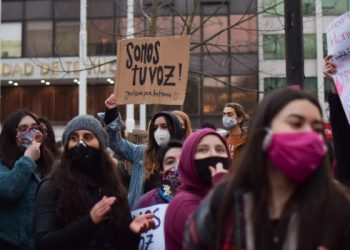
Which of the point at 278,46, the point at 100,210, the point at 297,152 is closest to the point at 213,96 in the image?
the point at 278,46

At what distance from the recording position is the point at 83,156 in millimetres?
3598

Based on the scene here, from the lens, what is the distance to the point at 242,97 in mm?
29578

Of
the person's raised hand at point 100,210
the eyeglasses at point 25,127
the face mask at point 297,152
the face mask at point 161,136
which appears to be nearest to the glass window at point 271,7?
the face mask at point 161,136

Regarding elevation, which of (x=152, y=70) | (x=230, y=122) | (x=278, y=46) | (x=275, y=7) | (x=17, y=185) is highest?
(x=278, y=46)

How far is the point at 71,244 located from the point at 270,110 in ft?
5.21

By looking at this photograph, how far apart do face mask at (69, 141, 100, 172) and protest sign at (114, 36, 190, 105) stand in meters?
2.89

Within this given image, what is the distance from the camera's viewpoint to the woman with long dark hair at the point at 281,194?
2.04 meters

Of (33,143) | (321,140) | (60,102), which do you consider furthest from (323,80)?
(321,140)

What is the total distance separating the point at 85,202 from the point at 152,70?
3535 mm

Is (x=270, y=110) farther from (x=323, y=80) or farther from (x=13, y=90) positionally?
(x=13, y=90)

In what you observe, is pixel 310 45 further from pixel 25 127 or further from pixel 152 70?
pixel 25 127

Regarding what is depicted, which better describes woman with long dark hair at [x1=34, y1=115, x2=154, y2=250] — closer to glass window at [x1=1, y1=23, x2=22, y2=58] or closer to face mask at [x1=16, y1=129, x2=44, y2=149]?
face mask at [x1=16, y1=129, x2=44, y2=149]

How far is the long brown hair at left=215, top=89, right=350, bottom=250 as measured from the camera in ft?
6.77

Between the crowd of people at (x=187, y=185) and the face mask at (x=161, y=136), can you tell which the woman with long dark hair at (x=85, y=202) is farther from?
the face mask at (x=161, y=136)
